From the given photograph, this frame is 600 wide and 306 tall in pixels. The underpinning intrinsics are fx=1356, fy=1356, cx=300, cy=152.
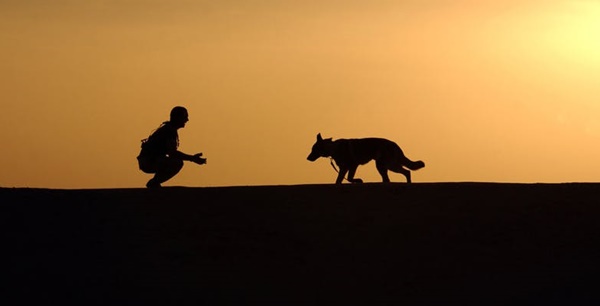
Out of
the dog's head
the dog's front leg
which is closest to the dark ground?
the dog's front leg

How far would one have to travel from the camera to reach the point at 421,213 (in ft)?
55.7

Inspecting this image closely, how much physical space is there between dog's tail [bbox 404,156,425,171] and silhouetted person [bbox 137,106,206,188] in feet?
18.3

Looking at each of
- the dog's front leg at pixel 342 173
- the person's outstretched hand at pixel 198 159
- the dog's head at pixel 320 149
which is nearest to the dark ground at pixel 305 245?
the person's outstretched hand at pixel 198 159

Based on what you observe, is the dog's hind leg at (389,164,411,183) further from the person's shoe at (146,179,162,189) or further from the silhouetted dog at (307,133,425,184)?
the person's shoe at (146,179,162,189)

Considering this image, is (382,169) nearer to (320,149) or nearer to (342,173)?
(342,173)

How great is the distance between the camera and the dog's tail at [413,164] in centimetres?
2318

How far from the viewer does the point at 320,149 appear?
24.4 metres

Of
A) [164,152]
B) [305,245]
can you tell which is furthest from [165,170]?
[305,245]

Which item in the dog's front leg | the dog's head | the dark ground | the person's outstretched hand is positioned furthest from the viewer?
the dog's head

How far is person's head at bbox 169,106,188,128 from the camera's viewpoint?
60.9ft

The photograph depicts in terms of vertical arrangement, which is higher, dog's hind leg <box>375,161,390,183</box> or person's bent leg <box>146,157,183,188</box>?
dog's hind leg <box>375,161,390,183</box>

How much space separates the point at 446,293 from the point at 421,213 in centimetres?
236

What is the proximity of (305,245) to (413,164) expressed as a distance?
25.1ft

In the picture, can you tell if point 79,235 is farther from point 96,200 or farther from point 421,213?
point 421,213
